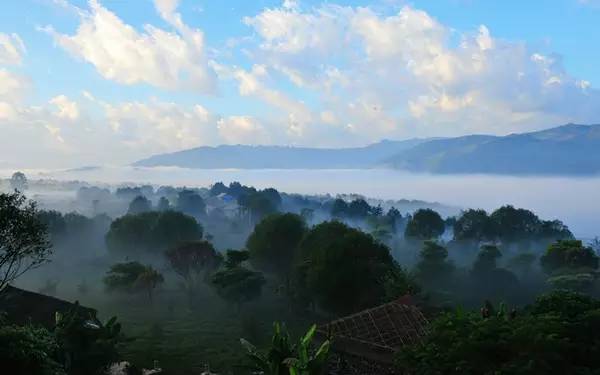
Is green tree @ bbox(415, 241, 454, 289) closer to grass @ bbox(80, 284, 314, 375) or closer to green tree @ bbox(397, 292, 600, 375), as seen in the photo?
grass @ bbox(80, 284, 314, 375)

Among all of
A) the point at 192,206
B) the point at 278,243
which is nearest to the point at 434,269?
the point at 278,243

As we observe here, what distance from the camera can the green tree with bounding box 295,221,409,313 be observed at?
159 ft

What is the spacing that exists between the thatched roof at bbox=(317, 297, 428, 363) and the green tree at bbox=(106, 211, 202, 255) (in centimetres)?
5764

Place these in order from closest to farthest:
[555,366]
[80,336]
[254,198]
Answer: [555,366]
[80,336]
[254,198]

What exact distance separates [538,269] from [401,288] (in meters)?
63.7

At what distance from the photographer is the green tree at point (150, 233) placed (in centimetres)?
8619

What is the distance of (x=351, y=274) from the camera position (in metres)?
48.6

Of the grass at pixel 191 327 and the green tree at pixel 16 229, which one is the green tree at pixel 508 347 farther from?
the green tree at pixel 16 229

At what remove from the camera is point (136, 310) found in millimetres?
60375

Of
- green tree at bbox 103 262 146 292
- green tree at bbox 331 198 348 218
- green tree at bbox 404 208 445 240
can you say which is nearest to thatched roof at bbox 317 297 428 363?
green tree at bbox 103 262 146 292

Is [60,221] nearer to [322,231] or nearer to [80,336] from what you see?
[322,231]

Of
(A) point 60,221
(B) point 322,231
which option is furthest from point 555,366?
(A) point 60,221

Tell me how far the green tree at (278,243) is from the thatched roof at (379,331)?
34.2m

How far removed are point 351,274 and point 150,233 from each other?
49.8m
